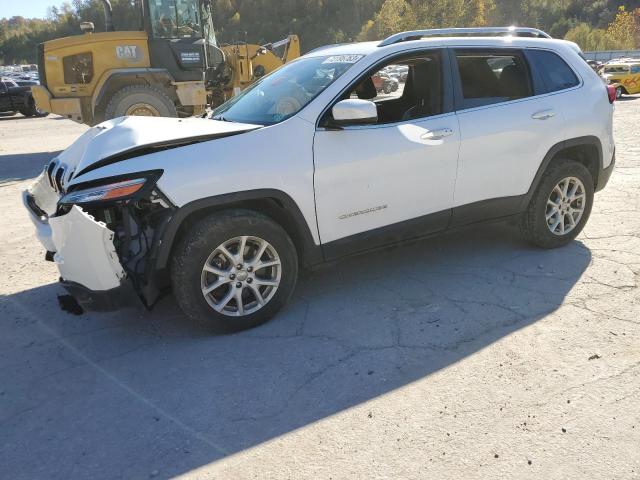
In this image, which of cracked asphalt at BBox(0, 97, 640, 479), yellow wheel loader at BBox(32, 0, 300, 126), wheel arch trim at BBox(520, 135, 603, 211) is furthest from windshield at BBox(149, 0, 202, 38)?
wheel arch trim at BBox(520, 135, 603, 211)

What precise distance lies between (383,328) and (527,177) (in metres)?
1.94

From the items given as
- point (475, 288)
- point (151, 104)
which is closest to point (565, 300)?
point (475, 288)

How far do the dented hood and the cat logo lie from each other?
8.24m

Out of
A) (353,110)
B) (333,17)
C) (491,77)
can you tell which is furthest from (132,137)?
(333,17)

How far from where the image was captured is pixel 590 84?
487 centimetres

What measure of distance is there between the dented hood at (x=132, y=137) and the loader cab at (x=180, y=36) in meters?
8.37

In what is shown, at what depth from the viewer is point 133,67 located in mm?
11375

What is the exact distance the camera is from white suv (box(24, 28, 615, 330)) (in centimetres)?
332

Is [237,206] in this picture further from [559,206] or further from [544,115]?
[559,206]

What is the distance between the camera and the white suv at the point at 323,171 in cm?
332

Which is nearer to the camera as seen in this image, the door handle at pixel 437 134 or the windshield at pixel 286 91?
the windshield at pixel 286 91

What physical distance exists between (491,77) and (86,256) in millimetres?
3372

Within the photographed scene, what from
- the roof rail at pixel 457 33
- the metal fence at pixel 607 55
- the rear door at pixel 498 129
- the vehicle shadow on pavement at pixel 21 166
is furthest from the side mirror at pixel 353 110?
the metal fence at pixel 607 55

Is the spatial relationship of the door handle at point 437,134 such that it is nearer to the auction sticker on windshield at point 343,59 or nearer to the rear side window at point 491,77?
the rear side window at point 491,77
